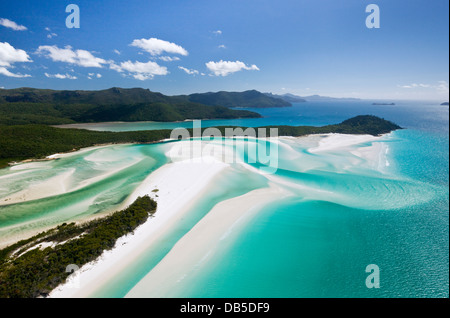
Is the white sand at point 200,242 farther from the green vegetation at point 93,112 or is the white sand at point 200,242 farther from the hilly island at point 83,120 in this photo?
the green vegetation at point 93,112

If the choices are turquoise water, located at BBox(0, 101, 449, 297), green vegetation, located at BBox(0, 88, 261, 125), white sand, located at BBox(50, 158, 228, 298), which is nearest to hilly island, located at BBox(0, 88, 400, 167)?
green vegetation, located at BBox(0, 88, 261, 125)

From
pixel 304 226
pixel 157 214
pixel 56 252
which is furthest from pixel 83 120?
pixel 304 226

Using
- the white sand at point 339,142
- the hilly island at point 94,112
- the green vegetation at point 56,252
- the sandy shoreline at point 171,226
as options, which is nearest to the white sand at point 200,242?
the sandy shoreline at point 171,226

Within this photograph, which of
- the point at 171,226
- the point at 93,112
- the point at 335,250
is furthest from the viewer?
the point at 93,112

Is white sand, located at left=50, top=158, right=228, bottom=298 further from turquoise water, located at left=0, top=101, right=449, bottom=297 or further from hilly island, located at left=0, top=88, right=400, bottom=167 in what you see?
hilly island, located at left=0, top=88, right=400, bottom=167

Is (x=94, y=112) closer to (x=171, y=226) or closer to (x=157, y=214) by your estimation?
(x=157, y=214)
